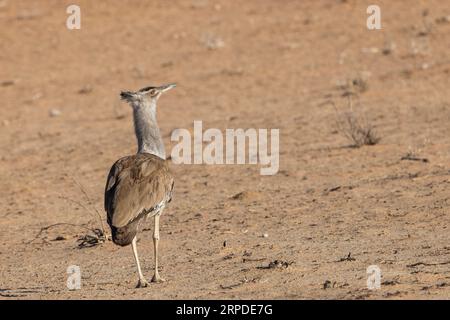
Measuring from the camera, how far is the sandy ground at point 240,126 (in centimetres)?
754

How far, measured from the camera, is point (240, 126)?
45.5 ft

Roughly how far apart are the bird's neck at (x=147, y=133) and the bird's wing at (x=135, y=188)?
0.30m

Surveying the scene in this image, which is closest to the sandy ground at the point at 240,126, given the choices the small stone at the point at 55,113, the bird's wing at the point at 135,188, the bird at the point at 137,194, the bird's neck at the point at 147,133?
the small stone at the point at 55,113

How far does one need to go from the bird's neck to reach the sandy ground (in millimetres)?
924

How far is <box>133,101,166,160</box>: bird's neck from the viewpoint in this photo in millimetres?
7723

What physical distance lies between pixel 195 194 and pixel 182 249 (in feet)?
7.51

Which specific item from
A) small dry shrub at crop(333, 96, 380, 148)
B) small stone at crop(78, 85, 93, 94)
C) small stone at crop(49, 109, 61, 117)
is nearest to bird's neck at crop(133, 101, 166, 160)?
small dry shrub at crop(333, 96, 380, 148)

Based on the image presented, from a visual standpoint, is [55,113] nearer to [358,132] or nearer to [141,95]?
[358,132]

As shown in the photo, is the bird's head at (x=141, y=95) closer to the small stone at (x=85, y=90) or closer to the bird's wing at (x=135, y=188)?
the bird's wing at (x=135, y=188)

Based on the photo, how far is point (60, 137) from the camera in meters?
14.5

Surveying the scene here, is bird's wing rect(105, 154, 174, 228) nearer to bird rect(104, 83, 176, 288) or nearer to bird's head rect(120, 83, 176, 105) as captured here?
bird rect(104, 83, 176, 288)

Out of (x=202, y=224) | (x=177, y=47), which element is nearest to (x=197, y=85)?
(x=177, y=47)

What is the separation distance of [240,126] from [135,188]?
6.90 m

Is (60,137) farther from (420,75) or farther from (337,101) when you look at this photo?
(420,75)
